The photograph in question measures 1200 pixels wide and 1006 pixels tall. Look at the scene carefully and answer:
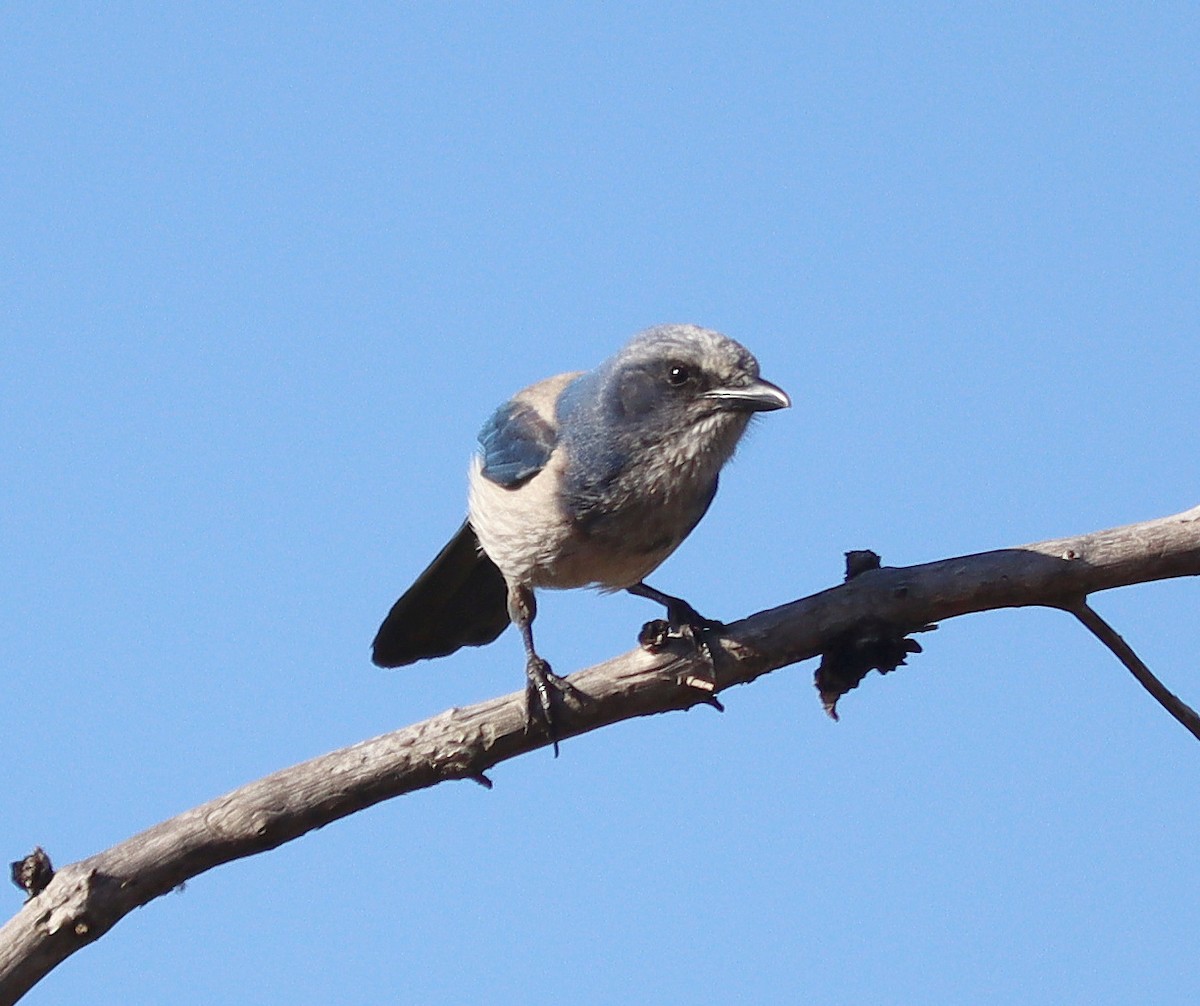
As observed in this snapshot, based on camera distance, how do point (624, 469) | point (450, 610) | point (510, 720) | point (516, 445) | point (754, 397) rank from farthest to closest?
1. point (450, 610)
2. point (516, 445)
3. point (624, 469)
4. point (754, 397)
5. point (510, 720)

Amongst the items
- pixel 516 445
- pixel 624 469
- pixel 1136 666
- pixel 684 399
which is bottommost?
pixel 1136 666

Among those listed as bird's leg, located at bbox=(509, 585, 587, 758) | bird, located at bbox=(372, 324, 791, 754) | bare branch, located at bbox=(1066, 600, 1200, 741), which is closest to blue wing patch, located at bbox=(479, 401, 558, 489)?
bird, located at bbox=(372, 324, 791, 754)

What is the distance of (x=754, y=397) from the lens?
603cm

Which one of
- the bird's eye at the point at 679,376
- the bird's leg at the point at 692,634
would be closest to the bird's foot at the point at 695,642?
the bird's leg at the point at 692,634

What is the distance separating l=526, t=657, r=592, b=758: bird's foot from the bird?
1.11 feet

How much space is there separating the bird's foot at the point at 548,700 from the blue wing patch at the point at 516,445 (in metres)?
1.43

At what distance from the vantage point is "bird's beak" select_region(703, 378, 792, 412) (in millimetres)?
5984

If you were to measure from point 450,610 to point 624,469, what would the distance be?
155 cm

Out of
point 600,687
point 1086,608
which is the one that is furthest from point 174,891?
point 1086,608

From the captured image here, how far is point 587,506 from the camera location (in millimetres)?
6195

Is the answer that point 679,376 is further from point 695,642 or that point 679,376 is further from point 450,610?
point 450,610

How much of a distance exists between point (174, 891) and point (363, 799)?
2.18ft

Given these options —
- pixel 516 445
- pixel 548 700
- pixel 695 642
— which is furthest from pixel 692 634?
pixel 516 445

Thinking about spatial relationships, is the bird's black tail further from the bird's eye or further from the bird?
A: the bird's eye
